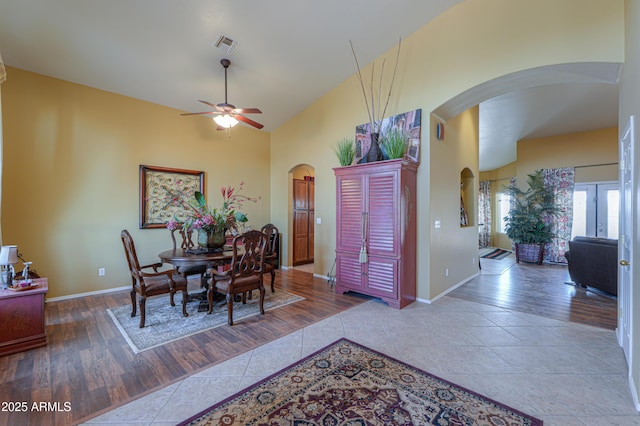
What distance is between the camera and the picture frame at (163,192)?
4.73m

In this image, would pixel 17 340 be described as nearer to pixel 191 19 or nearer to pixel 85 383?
pixel 85 383

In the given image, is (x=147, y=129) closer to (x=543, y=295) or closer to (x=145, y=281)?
(x=145, y=281)

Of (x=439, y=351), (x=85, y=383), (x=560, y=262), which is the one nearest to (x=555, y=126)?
(x=560, y=262)

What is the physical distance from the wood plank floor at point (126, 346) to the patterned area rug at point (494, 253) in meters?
3.16

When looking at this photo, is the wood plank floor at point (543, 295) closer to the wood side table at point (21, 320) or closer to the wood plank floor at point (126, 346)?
the wood plank floor at point (126, 346)

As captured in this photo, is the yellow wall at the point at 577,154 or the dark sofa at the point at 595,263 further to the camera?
the yellow wall at the point at 577,154

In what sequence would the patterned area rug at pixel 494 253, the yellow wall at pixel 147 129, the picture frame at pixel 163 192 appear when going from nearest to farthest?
the yellow wall at pixel 147 129, the picture frame at pixel 163 192, the patterned area rug at pixel 494 253

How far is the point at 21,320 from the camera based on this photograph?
2590mm

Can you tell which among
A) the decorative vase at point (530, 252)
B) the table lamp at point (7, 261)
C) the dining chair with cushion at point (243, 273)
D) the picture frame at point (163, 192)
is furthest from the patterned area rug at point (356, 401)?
the decorative vase at point (530, 252)

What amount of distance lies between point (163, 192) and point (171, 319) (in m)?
2.55

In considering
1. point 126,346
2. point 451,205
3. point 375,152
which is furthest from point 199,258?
point 451,205

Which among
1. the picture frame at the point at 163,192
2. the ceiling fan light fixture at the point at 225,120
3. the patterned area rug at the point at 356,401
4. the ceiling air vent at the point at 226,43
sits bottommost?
the patterned area rug at the point at 356,401

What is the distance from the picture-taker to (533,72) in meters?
3.19

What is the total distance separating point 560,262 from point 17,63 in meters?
11.3
